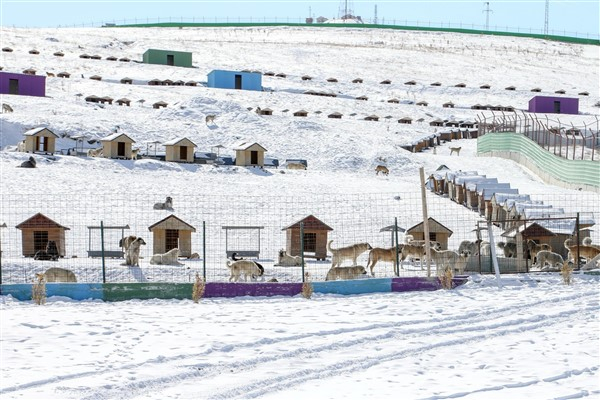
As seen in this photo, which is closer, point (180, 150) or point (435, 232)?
point (435, 232)

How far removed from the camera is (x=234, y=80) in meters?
75.9

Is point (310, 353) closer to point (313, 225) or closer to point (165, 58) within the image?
point (313, 225)

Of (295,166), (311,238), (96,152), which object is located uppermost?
(96,152)

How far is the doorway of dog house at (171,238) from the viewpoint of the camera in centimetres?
2601

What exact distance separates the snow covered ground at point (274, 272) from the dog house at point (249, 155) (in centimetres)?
197

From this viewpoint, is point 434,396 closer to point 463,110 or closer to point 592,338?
point 592,338

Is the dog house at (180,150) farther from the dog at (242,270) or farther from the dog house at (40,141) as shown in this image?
the dog at (242,270)

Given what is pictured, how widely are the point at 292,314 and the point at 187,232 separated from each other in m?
Answer: 12.1

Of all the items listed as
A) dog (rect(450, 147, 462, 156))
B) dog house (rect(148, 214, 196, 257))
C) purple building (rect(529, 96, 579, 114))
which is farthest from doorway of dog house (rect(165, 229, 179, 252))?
purple building (rect(529, 96, 579, 114))

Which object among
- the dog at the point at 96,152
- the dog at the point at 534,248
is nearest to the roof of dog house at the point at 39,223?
the dog at the point at 534,248

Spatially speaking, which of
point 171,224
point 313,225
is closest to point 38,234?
point 171,224

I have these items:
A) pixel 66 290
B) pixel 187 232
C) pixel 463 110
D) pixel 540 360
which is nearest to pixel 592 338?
pixel 540 360

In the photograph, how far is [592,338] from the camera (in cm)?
1237

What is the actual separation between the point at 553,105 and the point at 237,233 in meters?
55.1
